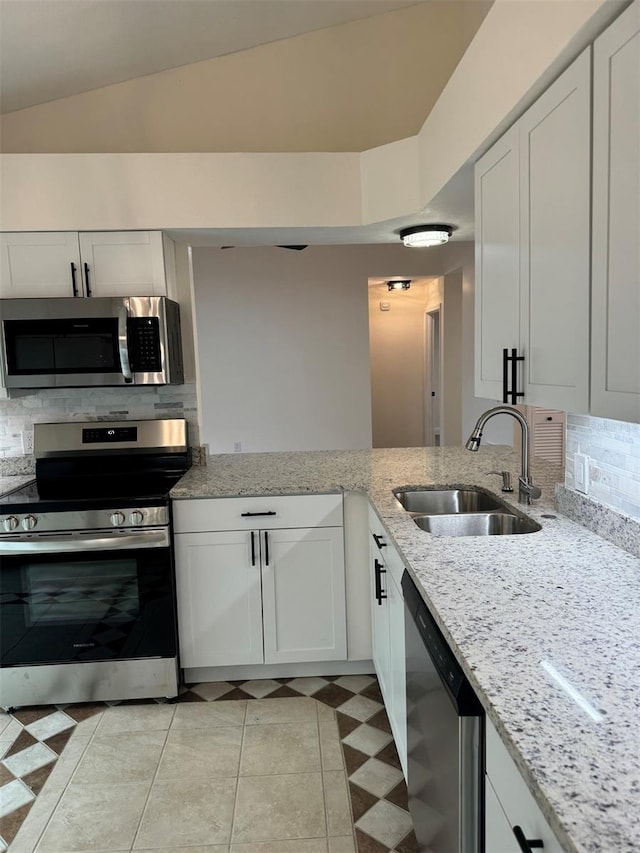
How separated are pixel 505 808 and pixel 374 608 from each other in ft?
4.93

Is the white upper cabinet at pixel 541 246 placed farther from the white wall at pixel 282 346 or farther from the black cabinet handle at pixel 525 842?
the white wall at pixel 282 346

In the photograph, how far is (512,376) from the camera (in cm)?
163

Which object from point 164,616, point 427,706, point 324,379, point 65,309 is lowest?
point 164,616

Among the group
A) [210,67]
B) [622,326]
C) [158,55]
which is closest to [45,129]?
[158,55]

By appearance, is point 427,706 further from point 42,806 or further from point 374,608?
point 42,806

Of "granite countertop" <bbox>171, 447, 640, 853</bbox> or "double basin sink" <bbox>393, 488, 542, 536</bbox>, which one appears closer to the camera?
"granite countertop" <bbox>171, 447, 640, 853</bbox>

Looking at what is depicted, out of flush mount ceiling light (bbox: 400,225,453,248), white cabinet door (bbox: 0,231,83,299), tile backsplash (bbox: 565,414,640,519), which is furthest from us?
flush mount ceiling light (bbox: 400,225,453,248)

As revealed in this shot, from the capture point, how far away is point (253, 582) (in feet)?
8.26

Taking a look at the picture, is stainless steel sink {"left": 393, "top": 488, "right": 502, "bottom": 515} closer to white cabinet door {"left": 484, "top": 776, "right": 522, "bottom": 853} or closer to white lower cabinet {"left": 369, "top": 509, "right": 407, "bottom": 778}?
white lower cabinet {"left": 369, "top": 509, "right": 407, "bottom": 778}

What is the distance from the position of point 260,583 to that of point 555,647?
5.35 ft

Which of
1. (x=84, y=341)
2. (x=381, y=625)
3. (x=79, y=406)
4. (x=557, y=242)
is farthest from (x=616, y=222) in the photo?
(x=79, y=406)

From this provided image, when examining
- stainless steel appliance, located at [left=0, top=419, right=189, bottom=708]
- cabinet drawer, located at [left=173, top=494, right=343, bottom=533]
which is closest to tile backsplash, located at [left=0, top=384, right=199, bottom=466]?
stainless steel appliance, located at [left=0, top=419, right=189, bottom=708]

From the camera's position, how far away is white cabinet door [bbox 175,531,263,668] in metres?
2.49

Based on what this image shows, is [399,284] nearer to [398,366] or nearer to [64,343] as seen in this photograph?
[398,366]
